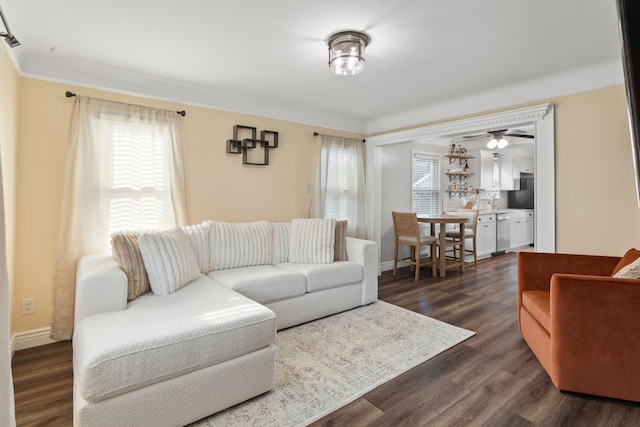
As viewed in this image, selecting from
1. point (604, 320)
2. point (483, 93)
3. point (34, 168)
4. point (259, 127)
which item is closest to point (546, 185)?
point (483, 93)

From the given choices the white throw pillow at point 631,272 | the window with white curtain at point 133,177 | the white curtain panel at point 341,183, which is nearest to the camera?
the white throw pillow at point 631,272

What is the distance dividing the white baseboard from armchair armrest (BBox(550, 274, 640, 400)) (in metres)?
3.79

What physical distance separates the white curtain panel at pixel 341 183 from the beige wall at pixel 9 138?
2.91 m

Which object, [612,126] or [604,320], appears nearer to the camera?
[604,320]

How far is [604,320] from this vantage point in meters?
1.91

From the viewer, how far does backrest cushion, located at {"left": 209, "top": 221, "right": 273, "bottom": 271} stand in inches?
128

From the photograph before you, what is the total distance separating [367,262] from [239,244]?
54.3 inches

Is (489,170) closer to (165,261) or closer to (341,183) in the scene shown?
(341,183)

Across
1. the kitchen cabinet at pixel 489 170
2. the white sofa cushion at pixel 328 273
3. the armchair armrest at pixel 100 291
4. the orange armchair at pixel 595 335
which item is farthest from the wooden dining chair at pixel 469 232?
the armchair armrest at pixel 100 291

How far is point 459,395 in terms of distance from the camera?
6.60 feet

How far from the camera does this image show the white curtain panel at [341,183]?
4418 millimetres

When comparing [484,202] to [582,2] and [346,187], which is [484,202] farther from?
[582,2]

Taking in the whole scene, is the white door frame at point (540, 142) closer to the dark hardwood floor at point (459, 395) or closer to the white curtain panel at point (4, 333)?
the dark hardwood floor at point (459, 395)

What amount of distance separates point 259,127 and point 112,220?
1860 mm
